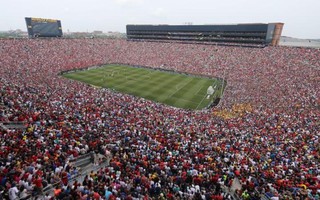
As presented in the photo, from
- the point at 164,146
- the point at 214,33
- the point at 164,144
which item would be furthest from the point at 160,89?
the point at 214,33

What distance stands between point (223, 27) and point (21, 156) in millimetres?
69954

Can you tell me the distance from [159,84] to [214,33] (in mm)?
39413

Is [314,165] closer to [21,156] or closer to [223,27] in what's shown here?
[21,156]

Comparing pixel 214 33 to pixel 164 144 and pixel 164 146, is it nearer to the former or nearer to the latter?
pixel 164 144

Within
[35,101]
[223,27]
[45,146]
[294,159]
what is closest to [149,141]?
[45,146]

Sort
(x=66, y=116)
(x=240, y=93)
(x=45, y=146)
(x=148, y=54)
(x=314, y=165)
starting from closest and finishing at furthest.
→ 1. (x=45, y=146)
2. (x=314, y=165)
3. (x=66, y=116)
4. (x=240, y=93)
5. (x=148, y=54)

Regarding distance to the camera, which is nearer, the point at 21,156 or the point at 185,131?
the point at 21,156

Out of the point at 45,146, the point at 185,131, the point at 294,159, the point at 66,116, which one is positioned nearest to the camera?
the point at 45,146

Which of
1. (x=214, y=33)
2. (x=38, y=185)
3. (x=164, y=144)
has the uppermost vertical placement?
(x=214, y=33)

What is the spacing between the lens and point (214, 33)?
70.1 metres

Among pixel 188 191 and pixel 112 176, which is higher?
pixel 112 176

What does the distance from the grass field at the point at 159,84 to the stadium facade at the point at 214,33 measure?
89.2ft

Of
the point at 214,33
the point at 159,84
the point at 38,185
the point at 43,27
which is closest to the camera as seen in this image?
the point at 38,185

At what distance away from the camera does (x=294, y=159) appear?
44.0 feet
